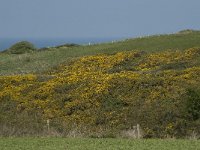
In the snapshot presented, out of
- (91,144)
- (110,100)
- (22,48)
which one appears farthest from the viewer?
(22,48)

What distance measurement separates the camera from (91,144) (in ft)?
77.7

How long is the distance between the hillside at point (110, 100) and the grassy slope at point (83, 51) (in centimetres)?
716

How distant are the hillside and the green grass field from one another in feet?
9.97

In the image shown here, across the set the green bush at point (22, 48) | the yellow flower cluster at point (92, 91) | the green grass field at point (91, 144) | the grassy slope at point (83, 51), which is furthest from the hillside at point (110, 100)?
the green bush at point (22, 48)

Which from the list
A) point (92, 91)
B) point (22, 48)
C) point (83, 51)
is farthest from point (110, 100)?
point (22, 48)

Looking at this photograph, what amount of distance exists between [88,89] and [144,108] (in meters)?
5.51

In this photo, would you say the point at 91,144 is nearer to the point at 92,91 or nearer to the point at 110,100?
the point at 110,100

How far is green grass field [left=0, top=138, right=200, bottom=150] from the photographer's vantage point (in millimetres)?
22641

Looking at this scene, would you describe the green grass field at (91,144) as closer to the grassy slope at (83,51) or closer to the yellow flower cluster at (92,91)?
the yellow flower cluster at (92,91)

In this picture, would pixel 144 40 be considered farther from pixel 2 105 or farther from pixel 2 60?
pixel 2 105

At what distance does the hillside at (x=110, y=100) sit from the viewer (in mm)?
30703

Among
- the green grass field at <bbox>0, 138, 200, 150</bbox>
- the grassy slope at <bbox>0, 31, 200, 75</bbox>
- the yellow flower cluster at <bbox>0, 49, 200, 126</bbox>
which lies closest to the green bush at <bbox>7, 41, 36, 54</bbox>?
the grassy slope at <bbox>0, 31, 200, 75</bbox>

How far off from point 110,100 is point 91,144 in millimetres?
11920

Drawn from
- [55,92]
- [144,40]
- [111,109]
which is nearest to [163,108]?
[111,109]
